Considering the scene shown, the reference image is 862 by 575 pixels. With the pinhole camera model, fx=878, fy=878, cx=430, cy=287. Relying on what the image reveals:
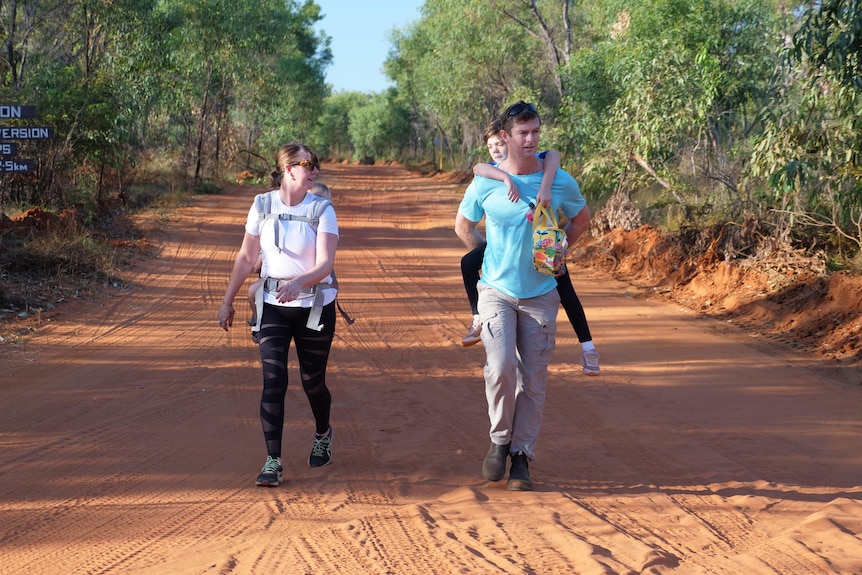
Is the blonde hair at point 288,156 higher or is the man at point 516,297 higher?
the blonde hair at point 288,156

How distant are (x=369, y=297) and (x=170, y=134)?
21.3 metres

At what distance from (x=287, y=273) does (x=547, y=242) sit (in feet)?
4.51

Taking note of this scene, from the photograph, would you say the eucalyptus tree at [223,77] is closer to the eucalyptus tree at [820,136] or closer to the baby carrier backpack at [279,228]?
the eucalyptus tree at [820,136]

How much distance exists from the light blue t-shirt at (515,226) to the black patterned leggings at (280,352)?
96 cm

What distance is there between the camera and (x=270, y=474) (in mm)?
4672

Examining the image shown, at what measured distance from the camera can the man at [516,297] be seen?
14.9ft

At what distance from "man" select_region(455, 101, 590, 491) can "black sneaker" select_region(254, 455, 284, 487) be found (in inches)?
43.8

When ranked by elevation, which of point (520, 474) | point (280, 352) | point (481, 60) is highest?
point (481, 60)

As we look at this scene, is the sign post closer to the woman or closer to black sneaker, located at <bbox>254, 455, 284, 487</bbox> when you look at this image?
the woman

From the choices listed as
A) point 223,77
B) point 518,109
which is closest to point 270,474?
point 518,109

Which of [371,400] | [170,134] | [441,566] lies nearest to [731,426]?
[371,400]

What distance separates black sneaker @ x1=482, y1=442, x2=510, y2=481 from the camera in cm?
472

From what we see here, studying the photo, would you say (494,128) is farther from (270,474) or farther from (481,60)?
(481,60)

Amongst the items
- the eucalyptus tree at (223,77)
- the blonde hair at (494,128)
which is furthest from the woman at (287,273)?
the eucalyptus tree at (223,77)
